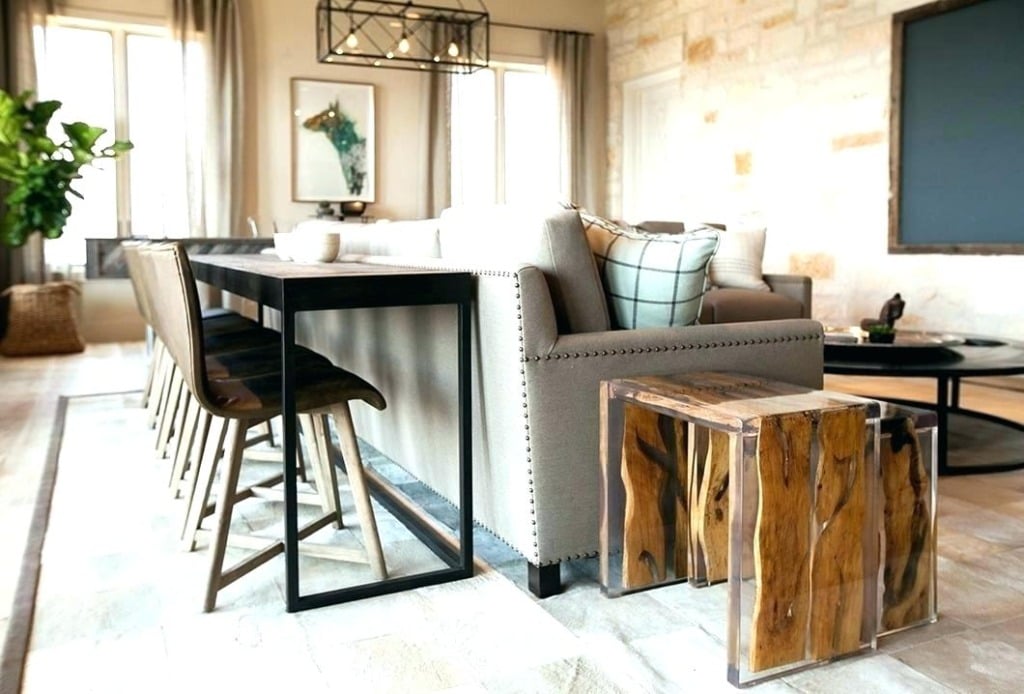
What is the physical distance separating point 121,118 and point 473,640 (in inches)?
268

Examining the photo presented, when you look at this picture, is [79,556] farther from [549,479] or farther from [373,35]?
[373,35]

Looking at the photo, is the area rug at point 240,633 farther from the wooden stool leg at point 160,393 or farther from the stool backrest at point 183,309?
the wooden stool leg at point 160,393

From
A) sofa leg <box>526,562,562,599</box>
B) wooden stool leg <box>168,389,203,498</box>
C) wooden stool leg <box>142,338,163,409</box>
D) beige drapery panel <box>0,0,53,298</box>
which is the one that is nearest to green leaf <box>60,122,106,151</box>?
beige drapery panel <box>0,0,53,298</box>

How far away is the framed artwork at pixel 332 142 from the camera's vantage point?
7871 mm

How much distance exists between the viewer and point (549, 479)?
1.94m

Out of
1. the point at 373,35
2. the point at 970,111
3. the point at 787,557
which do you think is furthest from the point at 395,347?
the point at 373,35

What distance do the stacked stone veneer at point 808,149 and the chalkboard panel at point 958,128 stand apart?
0.35ft

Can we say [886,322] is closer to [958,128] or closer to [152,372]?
[958,128]

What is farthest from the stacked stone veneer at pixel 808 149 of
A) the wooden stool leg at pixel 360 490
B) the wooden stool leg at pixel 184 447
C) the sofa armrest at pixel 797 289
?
the wooden stool leg at pixel 184 447

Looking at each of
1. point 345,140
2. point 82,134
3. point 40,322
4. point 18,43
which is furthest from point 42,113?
point 345,140

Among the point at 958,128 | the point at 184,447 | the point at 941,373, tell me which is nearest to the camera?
the point at 184,447

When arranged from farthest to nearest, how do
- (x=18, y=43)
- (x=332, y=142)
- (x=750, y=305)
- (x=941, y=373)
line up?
(x=332, y=142) → (x=18, y=43) → (x=750, y=305) → (x=941, y=373)

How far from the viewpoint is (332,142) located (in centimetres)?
799

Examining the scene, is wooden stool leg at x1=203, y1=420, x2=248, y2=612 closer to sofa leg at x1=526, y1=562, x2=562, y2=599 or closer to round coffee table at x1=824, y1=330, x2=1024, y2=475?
sofa leg at x1=526, y1=562, x2=562, y2=599
